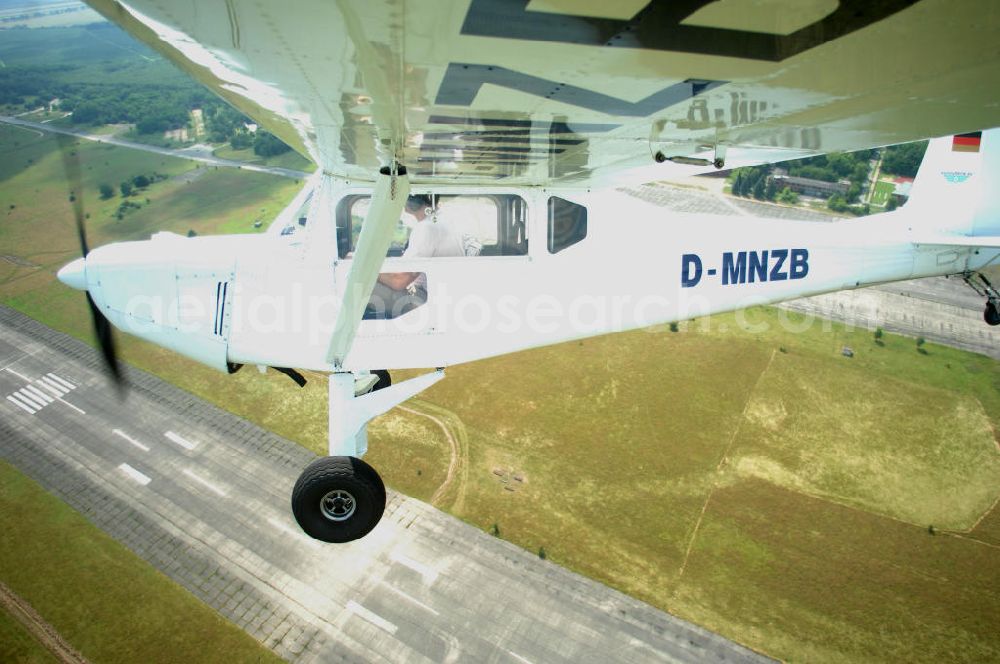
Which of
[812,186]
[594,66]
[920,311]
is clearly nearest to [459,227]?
[594,66]

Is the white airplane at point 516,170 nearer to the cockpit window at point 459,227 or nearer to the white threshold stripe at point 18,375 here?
the cockpit window at point 459,227

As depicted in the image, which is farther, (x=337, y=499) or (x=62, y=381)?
(x=62, y=381)

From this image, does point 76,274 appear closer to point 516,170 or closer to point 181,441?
point 516,170

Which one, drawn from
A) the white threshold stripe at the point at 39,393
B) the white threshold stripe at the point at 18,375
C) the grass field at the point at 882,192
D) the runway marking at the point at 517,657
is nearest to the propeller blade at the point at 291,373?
the runway marking at the point at 517,657

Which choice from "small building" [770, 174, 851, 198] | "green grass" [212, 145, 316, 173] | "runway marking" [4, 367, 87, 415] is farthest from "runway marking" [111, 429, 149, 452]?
"small building" [770, 174, 851, 198]

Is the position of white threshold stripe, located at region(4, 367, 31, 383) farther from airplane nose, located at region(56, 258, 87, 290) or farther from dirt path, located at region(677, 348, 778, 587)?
dirt path, located at region(677, 348, 778, 587)

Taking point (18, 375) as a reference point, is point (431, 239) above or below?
above

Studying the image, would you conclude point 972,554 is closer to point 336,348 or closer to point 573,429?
point 573,429

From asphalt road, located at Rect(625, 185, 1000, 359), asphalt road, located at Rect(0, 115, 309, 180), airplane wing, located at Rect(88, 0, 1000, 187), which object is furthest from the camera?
asphalt road, located at Rect(0, 115, 309, 180)
